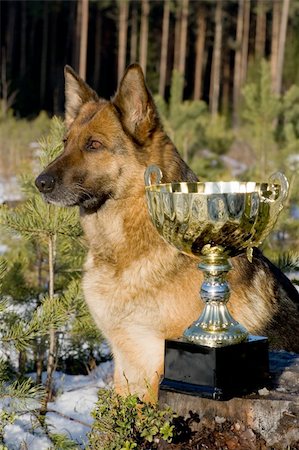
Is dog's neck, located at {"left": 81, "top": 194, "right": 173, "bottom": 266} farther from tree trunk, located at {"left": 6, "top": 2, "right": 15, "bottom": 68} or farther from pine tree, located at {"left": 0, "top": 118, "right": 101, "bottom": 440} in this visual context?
tree trunk, located at {"left": 6, "top": 2, "right": 15, "bottom": 68}

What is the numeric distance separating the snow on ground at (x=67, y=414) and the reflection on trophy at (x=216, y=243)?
105 cm

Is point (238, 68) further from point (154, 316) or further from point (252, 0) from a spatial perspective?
point (154, 316)

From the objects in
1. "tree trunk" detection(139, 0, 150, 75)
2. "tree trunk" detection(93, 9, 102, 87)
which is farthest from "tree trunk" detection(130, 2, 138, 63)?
"tree trunk" detection(93, 9, 102, 87)

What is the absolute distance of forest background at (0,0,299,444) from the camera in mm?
4504

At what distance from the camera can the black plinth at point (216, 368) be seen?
2.82 meters

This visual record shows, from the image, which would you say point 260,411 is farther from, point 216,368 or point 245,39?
point 245,39

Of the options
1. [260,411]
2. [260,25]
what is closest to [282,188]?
[260,411]

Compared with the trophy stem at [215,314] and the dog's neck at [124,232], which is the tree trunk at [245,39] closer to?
the dog's neck at [124,232]

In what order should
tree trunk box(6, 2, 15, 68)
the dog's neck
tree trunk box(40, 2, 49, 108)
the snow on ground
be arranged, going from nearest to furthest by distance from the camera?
the dog's neck, the snow on ground, tree trunk box(6, 2, 15, 68), tree trunk box(40, 2, 49, 108)

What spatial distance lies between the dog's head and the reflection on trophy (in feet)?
2.29

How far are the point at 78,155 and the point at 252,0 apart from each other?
125ft

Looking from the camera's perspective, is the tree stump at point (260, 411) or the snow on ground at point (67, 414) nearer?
the tree stump at point (260, 411)

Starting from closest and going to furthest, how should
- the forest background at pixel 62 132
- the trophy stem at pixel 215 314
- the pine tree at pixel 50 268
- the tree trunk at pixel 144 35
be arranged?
the trophy stem at pixel 215 314, the pine tree at pixel 50 268, the forest background at pixel 62 132, the tree trunk at pixel 144 35

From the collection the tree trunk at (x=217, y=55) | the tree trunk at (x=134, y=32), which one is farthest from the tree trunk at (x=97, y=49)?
the tree trunk at (x=217, y=55)
